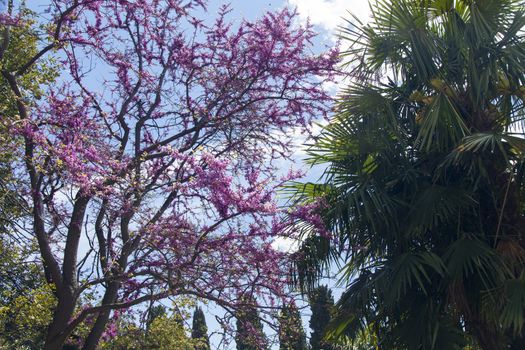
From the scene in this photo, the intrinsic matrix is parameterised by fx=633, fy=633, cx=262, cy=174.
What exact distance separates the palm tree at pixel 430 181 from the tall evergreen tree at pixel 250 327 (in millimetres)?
1055

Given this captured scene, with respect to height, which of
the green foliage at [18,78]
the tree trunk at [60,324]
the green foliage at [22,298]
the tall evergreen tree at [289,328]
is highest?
the green foliage at [18,78]

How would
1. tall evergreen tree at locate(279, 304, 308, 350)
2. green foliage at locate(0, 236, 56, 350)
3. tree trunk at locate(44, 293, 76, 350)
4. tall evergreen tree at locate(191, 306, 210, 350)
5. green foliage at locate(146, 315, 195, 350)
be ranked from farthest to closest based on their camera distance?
green foliage at locate(146, 315, 195, 350) < tall evergreen tree at locate(191, 306, 210, 350) < green foliage at locate(0, 236, 56, 350) < tree trunk at locate(44, 293, 76, 350) < tall evergreen tree at locate(279, 304, 308, 350)

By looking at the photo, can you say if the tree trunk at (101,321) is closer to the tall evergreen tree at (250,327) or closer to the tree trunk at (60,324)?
the tree trunk at (60,324)

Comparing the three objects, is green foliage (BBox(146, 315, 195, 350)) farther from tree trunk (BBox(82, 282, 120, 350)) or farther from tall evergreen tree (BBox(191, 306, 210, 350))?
tree trunk (BBox(82, 282, 120, 350))

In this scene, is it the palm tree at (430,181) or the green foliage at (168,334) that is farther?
the green foliage at (168,334)

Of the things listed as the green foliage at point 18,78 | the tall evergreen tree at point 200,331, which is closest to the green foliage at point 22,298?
the green foliage at point 18,78

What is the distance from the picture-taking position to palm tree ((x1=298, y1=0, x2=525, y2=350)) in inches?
270

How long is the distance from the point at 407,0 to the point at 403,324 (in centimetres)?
431

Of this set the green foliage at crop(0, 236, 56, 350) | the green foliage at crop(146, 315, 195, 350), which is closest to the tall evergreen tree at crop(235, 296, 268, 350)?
the green foliage at crop(0, 236, 56, 350)

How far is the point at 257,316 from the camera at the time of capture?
6543mm

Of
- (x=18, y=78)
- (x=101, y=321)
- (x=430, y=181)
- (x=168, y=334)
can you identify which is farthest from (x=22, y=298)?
(x=430, y=181)

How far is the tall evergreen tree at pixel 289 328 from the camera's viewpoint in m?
6.54

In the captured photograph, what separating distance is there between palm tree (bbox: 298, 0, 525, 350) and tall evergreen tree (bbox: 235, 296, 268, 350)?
106 centimetres

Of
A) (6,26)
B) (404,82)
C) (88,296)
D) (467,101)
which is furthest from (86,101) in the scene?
(467,101)
